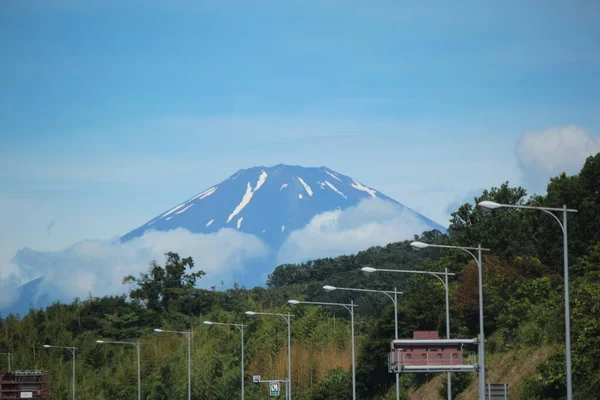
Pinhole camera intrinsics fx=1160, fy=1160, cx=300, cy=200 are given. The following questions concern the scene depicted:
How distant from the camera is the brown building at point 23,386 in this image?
9762cm

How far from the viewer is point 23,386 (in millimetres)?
97875

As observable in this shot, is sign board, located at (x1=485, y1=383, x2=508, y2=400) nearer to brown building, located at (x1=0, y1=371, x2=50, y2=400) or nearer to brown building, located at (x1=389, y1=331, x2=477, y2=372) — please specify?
brown building, located at (x1=389, y1=331, x2=477, y2=372)

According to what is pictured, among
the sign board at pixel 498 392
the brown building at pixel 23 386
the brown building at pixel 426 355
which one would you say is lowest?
the brown building at pixel 23 386

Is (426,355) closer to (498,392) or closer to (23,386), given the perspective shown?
(498,392)

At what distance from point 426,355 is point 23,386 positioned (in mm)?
56431

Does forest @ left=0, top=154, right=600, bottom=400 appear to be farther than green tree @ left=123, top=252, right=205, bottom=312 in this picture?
No

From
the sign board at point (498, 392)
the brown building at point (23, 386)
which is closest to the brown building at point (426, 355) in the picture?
the sign board at point (498, 392)

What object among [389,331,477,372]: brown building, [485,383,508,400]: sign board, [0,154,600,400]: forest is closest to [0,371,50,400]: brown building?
[0,154,600,400]: forest

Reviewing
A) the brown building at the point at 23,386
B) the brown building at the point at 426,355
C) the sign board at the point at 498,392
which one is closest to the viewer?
the sign board at the point at 498,392

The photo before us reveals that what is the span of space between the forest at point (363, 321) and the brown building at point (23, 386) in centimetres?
1437

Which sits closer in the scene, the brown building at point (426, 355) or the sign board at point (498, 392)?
the sign board at point (498, 392)

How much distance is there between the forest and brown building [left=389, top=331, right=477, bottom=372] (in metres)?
7.25

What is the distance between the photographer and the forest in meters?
Answer: 66.1

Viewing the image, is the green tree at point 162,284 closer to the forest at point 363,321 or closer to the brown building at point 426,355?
the forest at point 363,321
